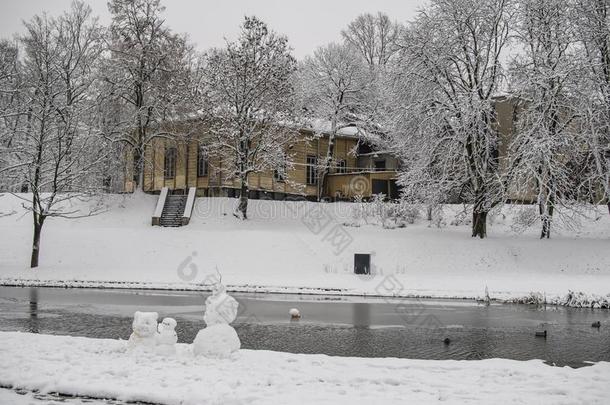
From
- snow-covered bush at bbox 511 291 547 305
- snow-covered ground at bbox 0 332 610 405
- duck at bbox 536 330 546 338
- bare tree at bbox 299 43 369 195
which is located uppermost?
bare tree at bbox 299 43 369 195

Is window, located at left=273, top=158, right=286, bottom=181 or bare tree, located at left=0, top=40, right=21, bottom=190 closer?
bare tree, located at left=0, top=40, right=21, bottom=190

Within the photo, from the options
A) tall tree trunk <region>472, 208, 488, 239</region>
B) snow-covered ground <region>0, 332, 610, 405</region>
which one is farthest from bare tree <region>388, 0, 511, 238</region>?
snow-covered ground <region>0, 332, 610, 405</region>

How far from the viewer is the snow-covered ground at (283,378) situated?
8.50m

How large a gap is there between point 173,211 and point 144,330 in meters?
29.0

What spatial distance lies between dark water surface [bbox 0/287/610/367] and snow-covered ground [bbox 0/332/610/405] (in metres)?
1.83

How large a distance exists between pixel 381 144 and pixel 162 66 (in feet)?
63.1

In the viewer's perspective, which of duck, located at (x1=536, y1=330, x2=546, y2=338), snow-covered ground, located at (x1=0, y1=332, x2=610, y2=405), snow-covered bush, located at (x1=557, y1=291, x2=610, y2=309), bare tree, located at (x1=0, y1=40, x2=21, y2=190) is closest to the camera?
snow-covered ground, located at (x1=0, y1=332, x2=610, y2=405)

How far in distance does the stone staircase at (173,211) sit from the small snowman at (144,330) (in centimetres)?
2708

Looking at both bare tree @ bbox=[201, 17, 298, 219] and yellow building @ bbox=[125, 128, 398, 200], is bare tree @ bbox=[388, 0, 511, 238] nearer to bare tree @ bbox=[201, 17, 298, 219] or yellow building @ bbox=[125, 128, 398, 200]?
bare tree @ bbox=[201, 17, 298, 219]

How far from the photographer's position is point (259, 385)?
898cm

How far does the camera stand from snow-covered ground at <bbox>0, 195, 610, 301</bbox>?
85.0 feet

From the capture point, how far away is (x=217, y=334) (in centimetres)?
1085

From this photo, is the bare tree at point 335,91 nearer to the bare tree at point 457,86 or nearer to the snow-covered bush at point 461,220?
the snow-covered bush at point 461,220

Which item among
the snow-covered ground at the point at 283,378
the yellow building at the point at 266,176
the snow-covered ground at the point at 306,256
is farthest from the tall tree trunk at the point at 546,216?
the snow-covered ground at the point at 283,378
